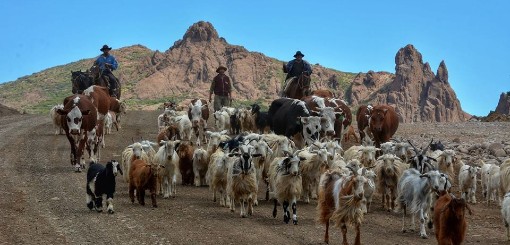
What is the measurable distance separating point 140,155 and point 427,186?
24.4 ft

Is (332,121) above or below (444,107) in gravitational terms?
below

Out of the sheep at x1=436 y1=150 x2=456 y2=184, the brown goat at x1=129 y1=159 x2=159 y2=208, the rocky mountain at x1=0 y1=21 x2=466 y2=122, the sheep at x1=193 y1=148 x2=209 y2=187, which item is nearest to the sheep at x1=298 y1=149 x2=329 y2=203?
the sheep at x1=193 y1=148 x2=209 y2=187

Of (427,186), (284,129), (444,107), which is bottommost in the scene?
(427,186)

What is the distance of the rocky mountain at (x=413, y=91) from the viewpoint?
10938 cm

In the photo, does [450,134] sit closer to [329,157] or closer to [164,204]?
[329,157]

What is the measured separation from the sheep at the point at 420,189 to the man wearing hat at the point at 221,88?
16442 mm

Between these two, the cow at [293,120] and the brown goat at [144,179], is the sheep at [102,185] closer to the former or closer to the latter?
the brown goat at [144,179]

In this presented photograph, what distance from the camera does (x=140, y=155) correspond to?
18.1 m

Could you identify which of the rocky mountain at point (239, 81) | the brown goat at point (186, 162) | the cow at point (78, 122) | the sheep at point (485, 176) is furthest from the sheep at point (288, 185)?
the rocky mountain at point (239, 81)

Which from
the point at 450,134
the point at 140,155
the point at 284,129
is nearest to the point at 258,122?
the point at 284,129

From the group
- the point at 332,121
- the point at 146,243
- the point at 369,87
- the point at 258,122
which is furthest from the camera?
the point at 369,87

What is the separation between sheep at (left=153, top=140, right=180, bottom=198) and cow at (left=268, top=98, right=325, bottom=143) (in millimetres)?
4763

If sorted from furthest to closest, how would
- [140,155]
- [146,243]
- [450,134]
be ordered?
[450,134], [140,155], [146,243]

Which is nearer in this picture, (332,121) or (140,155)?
(140,155)
